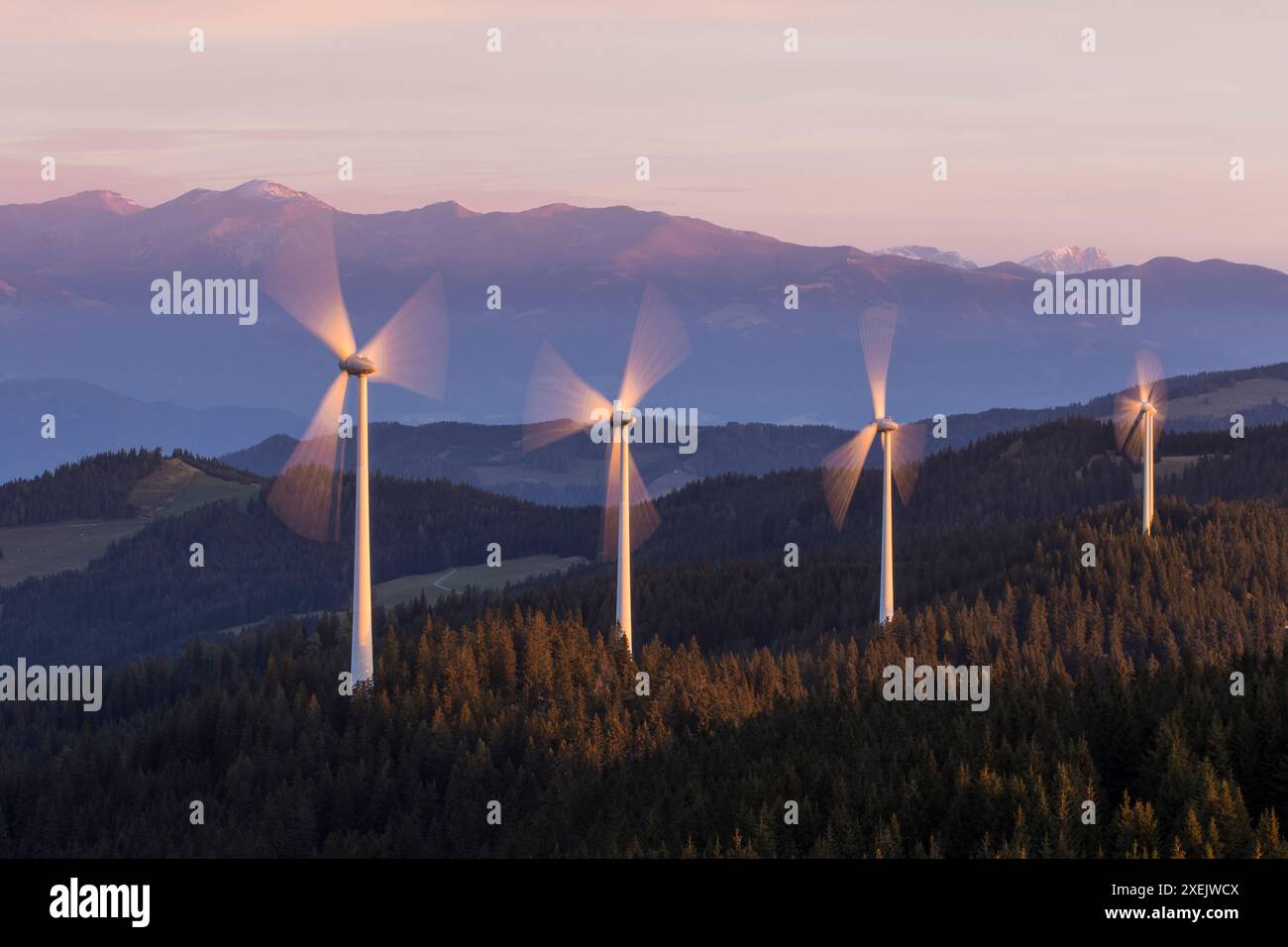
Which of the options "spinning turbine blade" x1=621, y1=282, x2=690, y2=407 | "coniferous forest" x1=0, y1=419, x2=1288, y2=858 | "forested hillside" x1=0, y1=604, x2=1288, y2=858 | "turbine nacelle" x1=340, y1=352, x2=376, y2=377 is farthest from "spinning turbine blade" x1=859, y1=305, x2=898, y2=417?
"turbine nacelle" x1=340, y1=352, x2=376, y2=377

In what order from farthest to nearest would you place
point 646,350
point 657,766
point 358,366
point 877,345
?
point 657,766, point 877,345, point 646,350, point 358,366

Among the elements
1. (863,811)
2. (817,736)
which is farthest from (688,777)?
(863,811)

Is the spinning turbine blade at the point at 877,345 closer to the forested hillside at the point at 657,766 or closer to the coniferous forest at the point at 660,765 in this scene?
the coniferous forest at the point at 660,765

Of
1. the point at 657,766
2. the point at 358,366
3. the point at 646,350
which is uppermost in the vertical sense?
the point at 646,350

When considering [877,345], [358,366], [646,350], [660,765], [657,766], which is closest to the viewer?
[358,366]

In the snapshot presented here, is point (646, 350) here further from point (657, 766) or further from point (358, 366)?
point (657, 766)

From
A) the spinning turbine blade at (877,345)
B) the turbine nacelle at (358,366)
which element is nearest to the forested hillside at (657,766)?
the spinning turbine blade at (877,345)

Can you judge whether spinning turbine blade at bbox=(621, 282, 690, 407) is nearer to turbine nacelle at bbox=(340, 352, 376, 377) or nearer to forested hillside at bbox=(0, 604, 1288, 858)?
turbine nacelle at bbox=(340, 352, 376, 377)

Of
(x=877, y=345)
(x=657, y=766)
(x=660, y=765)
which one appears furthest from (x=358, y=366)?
(x=657, y=766)
